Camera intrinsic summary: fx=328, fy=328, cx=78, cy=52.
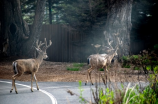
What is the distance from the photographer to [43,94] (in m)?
12.6

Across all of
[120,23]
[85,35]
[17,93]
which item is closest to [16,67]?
[17,93]

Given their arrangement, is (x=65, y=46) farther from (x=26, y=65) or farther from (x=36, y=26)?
(x=26, y=65)

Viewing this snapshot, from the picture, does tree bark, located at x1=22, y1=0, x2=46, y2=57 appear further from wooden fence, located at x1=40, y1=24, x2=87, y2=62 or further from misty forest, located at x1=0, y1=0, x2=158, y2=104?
wooden fence, located at x1=40, y1=24, x2=87, y2=62

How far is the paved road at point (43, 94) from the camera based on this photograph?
11.2 meters

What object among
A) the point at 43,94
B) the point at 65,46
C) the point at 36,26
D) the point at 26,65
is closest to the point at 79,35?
the point at 65,46

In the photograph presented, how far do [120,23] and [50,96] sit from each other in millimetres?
11515

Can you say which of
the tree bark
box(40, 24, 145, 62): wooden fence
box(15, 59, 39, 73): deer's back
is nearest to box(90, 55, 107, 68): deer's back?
box(15, 59, 39, 73): deer's back

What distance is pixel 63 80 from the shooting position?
54.9ft

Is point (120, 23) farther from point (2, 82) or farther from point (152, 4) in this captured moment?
point (2, 82)

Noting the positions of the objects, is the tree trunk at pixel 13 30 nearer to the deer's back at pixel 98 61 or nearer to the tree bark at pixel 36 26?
the tree bark at pixel 36 26

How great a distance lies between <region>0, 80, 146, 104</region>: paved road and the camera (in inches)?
440

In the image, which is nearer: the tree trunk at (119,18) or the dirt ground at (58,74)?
the dirt ground at (58,74)

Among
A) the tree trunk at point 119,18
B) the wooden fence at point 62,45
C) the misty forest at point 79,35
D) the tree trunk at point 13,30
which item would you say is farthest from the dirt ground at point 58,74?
the wooden fence at point 62,45

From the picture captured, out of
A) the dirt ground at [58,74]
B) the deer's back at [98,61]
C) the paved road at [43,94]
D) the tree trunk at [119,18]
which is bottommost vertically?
the dirt ground at [58,74]
